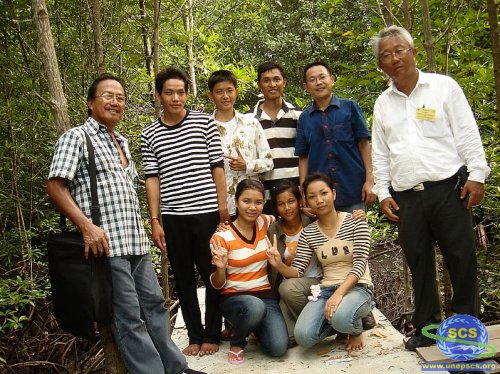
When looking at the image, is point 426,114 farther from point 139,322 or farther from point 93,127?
point 139,322

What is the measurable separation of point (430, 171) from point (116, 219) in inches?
73.9

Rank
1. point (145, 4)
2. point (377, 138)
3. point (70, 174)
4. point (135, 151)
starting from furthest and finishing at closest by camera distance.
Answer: point (135, 151)
point (145, 4)
point (377, 138)
point (70, 174)

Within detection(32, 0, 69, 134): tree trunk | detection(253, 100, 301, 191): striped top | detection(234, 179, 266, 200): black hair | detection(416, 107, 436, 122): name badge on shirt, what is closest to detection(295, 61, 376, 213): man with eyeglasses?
detection(253, 100, 301, 191): striped top

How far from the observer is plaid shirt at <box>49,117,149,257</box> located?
2682mm

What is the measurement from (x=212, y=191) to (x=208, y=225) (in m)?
0.24

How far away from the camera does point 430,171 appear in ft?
9.36

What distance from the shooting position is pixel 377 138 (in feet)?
10.5

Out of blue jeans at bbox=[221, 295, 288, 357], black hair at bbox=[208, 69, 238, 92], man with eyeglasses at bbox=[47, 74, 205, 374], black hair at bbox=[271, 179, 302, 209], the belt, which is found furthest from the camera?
black hair at bbox=[208, 69, 238, 92]

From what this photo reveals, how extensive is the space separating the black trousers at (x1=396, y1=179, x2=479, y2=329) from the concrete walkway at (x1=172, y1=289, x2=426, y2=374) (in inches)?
11.5

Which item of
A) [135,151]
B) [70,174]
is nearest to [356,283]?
[70,174]

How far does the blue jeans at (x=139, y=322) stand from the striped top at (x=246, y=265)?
63cm

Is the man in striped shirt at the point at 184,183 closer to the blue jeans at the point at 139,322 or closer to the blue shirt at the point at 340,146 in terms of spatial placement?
the blue jeans at the point at 139,322

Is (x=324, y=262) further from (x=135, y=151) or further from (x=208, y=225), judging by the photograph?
(x=135, y=151)

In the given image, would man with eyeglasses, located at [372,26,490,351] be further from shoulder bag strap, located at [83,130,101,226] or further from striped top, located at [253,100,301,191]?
shoulder bag strap, located at [83,130,101,226]
